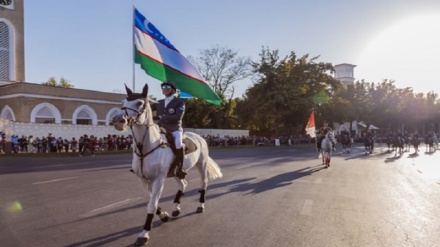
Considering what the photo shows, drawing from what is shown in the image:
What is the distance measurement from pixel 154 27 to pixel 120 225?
5917 millimetres

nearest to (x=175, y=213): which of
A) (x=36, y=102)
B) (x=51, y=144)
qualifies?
(x=51, y=144)

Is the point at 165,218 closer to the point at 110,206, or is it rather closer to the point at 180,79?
the point at 110,206

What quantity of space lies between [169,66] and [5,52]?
167 ft

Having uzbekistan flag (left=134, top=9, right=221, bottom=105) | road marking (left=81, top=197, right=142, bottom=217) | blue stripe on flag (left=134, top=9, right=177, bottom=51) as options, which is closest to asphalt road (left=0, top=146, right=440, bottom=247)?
road marking (left=81, top=197, right=142, bottom=217)

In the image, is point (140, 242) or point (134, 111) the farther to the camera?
point (134, 111)

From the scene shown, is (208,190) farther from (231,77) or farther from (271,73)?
(231,77)

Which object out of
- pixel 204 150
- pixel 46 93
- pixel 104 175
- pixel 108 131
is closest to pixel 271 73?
pixel 108 131

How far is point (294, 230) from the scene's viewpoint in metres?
7.02

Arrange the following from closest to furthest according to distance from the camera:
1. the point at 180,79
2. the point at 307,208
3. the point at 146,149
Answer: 1. the point at 146,149
2. the point at 307,208
3. the point at 180,79

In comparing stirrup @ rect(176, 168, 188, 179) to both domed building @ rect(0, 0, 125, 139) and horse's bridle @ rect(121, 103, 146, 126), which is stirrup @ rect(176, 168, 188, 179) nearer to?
horse's bridle @ rect(121, 103, 146, 126)

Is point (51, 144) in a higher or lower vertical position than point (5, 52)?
lower

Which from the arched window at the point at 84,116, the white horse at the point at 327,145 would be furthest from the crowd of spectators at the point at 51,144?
the white horse at the point at 327,145

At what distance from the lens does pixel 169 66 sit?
33.5 feet

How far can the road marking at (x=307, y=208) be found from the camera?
869cm
